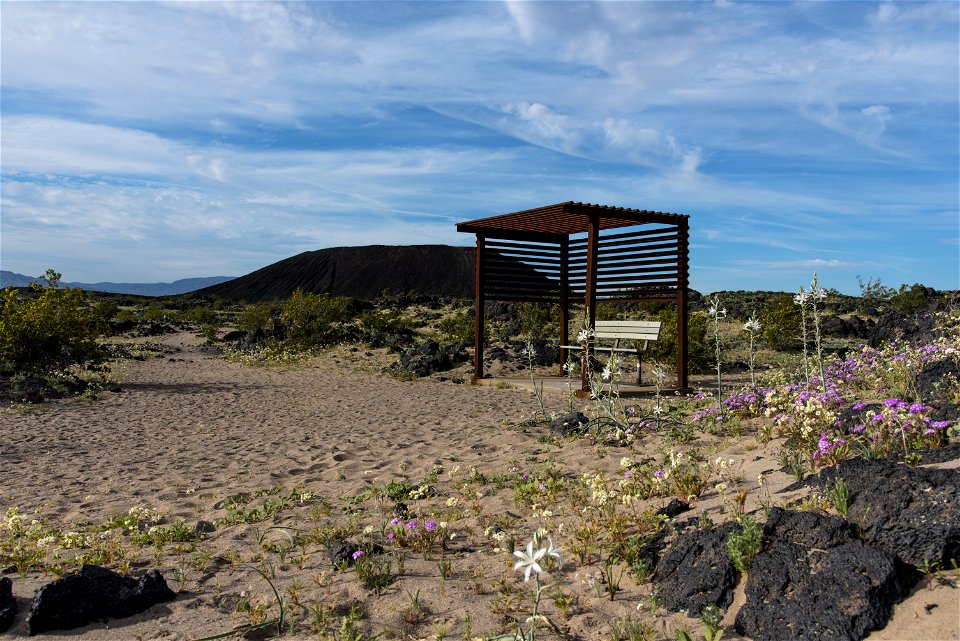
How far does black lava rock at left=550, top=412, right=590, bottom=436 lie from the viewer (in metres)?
7.21

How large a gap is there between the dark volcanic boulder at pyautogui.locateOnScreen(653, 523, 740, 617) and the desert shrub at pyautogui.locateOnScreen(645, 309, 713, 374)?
12.1m

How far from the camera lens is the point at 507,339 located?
20.5 metres

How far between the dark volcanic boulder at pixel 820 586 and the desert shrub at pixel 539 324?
55.2 feet

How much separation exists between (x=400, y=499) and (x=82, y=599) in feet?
8.04

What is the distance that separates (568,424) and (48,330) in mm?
13006

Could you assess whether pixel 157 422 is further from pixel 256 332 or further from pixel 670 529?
pixel 256 332

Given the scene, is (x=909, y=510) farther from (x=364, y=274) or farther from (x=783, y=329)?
(x=364, y=274)

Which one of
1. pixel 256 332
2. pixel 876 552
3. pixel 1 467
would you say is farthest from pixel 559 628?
pixel 256 332

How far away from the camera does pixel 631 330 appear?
12.0 m

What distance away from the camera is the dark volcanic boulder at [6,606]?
3377 millimetres

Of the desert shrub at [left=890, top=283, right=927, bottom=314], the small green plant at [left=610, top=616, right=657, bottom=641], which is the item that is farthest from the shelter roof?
the desert shrub at [left=890, top=283, right=927, bottom=314]

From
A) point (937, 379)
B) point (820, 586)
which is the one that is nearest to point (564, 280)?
point (937, 379)

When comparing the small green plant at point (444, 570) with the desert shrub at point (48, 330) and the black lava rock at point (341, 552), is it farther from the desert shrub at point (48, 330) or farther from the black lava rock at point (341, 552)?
the desert shrub at point (48, 330)

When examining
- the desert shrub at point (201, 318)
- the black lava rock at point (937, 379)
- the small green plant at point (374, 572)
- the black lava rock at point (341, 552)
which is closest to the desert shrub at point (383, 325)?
the desert shrub at point (201, 318)
